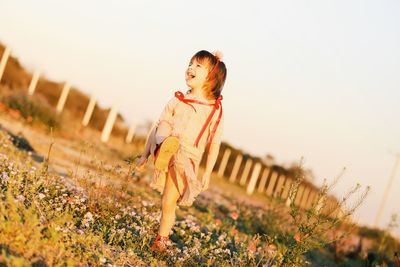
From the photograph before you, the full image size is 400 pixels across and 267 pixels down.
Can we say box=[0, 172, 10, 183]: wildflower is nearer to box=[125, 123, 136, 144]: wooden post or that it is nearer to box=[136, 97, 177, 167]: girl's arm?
box=[136, 97, 177, 167]: girl's arm

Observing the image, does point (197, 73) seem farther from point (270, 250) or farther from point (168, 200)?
point (270, 250)

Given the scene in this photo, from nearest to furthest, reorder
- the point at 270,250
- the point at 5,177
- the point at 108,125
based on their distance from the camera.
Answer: the point at 5,177, the point at 270,250, the point at 108,125

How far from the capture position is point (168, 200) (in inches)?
198

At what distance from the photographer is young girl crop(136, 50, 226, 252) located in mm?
4957

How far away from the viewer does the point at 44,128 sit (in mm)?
15391

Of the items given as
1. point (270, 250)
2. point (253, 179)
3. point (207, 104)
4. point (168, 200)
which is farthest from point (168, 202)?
point (253, 179)

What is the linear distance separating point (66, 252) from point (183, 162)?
1336mm

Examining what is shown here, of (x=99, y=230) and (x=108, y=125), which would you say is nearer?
(x=99, y=230)

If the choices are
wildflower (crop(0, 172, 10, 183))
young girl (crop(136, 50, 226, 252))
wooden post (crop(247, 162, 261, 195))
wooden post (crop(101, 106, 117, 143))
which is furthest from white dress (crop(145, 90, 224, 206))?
wooden post (crop(247, 162, 261, 195))

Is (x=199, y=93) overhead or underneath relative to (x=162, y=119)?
overhead

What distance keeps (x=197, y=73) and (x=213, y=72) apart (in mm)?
146

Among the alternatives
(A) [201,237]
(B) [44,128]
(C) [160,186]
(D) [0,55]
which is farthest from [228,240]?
(D) [0,55]

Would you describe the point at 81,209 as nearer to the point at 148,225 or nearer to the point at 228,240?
the point at 148,225

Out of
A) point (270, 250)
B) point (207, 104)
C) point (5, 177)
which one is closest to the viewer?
point (207, 104)
